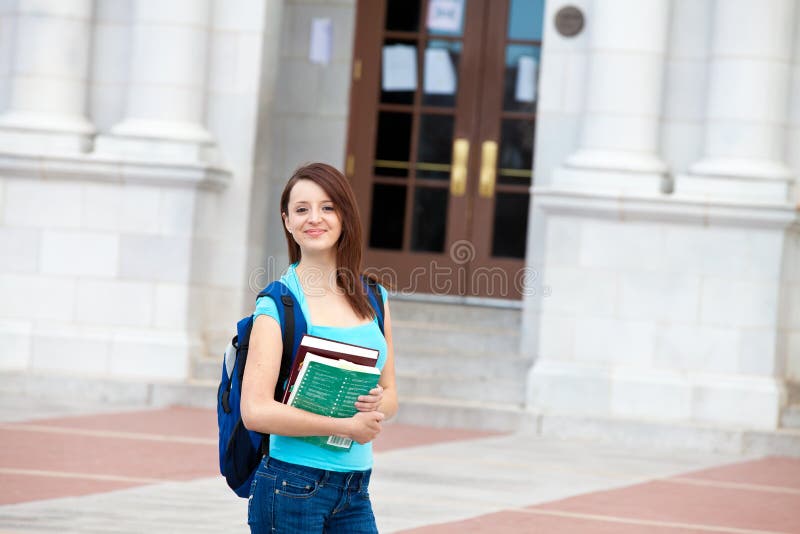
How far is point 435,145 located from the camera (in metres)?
12.9

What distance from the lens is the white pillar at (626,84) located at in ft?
34.6

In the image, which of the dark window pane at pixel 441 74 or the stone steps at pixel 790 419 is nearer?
the stone steps at pixel 790 419

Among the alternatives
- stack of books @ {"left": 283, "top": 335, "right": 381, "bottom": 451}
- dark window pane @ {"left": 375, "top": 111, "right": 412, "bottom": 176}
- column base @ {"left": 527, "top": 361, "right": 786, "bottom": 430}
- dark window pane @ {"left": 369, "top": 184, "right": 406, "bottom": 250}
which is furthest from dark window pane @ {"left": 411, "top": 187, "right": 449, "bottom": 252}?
stack of books @ {"left": 283, "top": 335, "right": 381, "bottom": 451}

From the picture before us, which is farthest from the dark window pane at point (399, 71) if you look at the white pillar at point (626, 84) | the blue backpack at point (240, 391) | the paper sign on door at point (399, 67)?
the blue backpack at point (240, 391)

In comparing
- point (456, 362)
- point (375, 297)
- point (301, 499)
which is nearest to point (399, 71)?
point (456, 362)

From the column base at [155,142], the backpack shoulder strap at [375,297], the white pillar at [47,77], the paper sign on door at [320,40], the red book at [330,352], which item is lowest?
the red book at [330,352]

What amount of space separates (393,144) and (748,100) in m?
3.74

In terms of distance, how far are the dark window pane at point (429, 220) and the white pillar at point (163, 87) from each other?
96.5 inches

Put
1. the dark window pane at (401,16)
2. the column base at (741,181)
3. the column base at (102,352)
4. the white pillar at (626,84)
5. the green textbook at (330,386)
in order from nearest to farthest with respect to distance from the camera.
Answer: the green textbook at (330,386) < the column base at (741,181) < the white pillar at (626,84) < the column base at (102,352) < the dark window pane at (401,16)

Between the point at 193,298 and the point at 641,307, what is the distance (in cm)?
356

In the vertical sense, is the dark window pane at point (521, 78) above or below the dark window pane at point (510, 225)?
above

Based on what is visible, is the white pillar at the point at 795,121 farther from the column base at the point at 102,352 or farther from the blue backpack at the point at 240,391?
the blue backpack at the point at 240,391

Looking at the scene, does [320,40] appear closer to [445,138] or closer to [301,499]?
[445,138]

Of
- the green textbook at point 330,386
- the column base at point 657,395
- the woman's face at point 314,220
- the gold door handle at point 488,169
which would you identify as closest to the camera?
the green textbook at point 330,386
